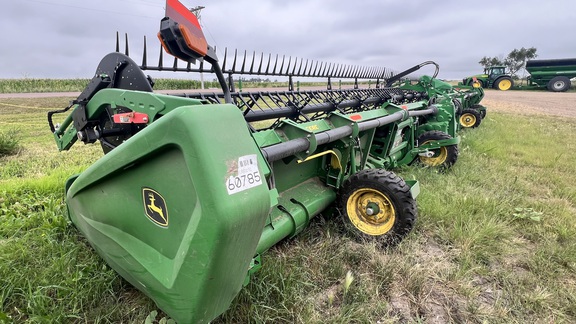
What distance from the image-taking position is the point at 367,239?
257cm

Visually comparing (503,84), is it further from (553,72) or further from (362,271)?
(362,271)

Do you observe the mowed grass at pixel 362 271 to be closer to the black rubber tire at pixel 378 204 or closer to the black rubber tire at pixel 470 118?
the black rubber tire at pixel 378 204

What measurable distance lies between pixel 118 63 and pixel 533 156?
20.8 ft

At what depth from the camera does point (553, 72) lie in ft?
98.0

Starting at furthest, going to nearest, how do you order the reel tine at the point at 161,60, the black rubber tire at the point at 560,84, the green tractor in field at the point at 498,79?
the green tractor in field at the point at 498,79
the black rubber tire at the point at 560,84
the reel tine at the point at 161,60

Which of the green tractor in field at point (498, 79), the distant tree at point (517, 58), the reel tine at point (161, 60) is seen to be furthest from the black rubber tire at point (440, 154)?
the distant tree at point (517, 58)

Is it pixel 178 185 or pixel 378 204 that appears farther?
pixel 378 204

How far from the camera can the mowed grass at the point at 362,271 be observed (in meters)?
1.79

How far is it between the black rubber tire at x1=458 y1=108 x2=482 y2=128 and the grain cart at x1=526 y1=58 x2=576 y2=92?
27.7 meters

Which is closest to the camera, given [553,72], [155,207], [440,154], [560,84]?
[155,207]

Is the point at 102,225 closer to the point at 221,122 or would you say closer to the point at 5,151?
the point at 221,122

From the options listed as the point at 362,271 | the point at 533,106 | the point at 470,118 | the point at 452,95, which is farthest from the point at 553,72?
the point at 362,271

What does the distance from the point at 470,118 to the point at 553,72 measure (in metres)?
29.4

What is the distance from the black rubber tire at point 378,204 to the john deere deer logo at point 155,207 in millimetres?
1720
